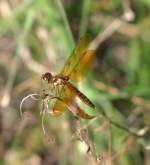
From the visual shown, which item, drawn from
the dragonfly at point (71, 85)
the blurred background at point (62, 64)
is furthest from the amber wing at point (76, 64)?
the blurred background at point (62, 64)

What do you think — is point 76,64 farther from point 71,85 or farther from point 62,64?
point 62,64

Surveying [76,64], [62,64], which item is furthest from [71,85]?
[62,64]

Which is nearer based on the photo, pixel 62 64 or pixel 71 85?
pixel 71 85

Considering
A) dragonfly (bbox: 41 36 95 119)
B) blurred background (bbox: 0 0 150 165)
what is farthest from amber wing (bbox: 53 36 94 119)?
blurred background (bbox: 0 0 150 165)

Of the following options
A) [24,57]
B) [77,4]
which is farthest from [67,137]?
[77,4]

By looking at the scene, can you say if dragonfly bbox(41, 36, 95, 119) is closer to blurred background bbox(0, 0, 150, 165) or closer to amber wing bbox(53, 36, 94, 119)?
amber wing bbox(53, 36, 94, 119)
